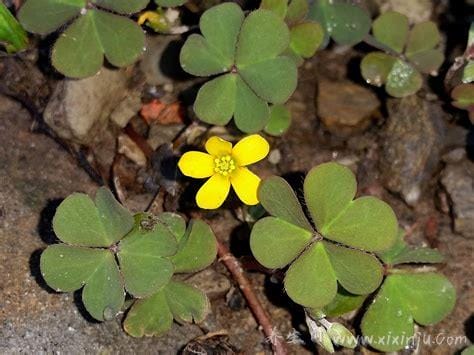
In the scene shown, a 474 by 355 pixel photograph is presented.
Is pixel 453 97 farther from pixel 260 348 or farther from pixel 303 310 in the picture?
pixel 260 348

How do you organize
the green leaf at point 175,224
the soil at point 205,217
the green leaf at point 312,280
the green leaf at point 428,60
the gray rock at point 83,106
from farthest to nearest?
the green leaf at point 428,60 → the gray rock at point 83,106 → the green leaf at point 175,224 → the soil at point 205,217 → the green leaf at point 312,280

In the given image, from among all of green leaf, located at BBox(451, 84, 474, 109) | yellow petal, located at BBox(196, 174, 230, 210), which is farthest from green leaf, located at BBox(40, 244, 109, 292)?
green leaf, located at BBox(451, 84, 474, 109)

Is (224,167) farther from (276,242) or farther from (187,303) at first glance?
(187,303)

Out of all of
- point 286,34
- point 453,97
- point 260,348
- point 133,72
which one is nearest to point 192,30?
point 133,72

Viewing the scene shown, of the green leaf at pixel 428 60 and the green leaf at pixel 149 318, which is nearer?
the green leaf at pixel 149 318

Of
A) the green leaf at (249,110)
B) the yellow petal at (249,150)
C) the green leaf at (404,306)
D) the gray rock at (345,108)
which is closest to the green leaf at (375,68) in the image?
the gray rock at (345,108)

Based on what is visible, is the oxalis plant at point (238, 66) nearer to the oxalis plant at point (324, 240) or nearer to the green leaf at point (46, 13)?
the oxalis plant at point (324, 240)
